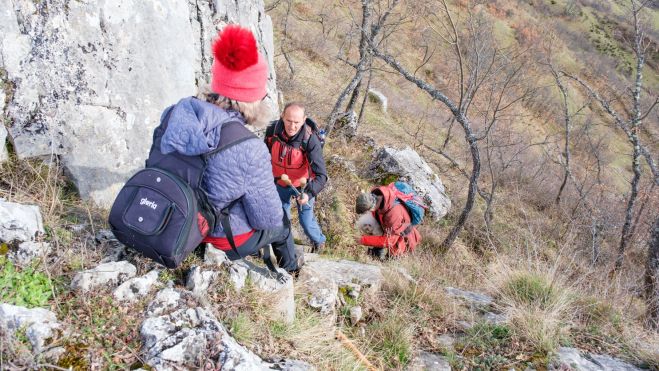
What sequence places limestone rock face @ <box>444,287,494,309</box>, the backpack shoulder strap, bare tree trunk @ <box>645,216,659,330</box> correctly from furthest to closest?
1. bare tree trunk @ <box>645,216,659,330</box>
2. the backpack shoulder strap
3. limestone rock face @ <box>444,287,494,309</box>

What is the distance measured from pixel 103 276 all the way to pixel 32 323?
0.47m

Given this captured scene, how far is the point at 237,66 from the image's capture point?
2.44 metres

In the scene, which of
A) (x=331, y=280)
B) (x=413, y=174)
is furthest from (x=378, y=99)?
(x=331, y=280)

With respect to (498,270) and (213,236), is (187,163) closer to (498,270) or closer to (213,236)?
(213,236)

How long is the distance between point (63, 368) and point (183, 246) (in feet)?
2.70

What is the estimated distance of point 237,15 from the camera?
5.98 meters

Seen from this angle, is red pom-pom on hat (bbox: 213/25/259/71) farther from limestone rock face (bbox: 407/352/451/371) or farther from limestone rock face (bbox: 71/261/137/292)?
limestone rock face (bbox: 407/352/451/371)

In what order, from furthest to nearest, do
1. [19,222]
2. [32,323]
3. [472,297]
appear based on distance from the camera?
[472,297] < [19,222] < [32,323]

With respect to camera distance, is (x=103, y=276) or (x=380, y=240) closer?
(x=103, y=276)

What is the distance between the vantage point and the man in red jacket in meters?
5.02

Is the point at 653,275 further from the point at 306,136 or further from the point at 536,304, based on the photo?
the point at 306,136

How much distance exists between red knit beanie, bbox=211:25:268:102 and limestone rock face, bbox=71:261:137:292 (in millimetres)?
1203

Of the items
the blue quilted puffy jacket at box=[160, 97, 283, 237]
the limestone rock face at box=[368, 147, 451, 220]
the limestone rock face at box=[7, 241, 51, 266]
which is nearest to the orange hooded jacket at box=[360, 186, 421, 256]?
the blue quilted puffy jacket at box=[160, 97, 283, 237]

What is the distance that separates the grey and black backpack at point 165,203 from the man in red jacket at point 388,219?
2.76 m
